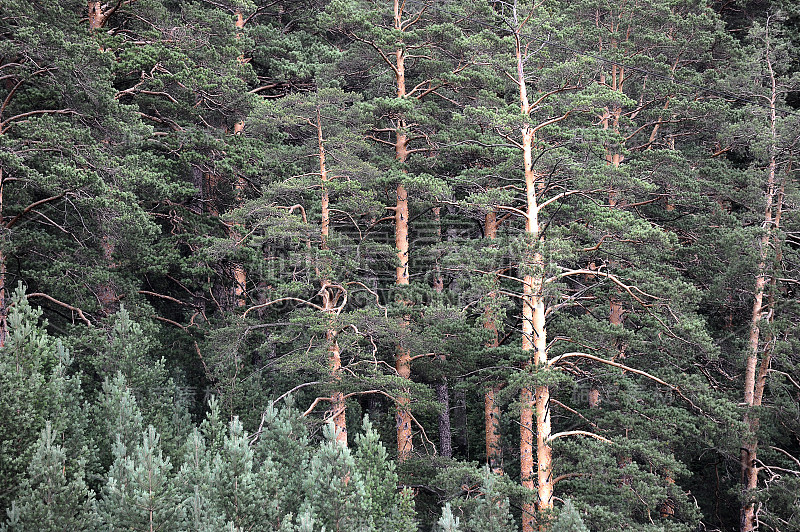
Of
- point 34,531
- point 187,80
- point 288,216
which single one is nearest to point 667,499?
point 288,216

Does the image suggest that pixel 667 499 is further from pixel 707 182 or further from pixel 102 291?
pixel 102 291

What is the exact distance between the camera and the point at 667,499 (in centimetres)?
998

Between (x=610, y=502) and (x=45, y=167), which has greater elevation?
(x=45, y=167)

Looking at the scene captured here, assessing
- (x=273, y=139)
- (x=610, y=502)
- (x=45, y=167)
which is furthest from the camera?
(x=273, y=139)

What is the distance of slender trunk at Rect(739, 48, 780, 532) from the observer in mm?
12282

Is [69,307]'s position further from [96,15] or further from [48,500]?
[96,15]

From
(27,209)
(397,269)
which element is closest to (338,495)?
(397,269)

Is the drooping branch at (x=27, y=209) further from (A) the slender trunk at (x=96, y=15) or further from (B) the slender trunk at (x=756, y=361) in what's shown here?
(B) the slender trunk at (x=756, y=361)

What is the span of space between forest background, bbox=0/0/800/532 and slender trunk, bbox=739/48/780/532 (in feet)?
0.20

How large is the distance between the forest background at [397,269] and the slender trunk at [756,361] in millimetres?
62

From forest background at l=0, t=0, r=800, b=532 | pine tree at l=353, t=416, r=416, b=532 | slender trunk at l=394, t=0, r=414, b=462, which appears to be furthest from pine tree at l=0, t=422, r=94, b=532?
slender trunk at l=394, t=0, r=414, b=462

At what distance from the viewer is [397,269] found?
13.7m

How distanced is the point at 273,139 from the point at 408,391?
7.20m

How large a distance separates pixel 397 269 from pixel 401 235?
766mm
